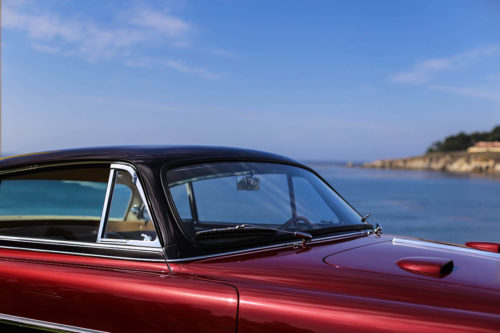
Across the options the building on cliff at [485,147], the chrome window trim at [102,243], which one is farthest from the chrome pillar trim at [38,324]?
the building on cliff at [485,147]

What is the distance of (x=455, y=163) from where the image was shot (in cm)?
9750

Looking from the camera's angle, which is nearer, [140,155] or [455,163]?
[140,155]

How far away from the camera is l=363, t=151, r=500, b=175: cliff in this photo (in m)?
87.9

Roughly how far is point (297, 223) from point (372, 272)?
115 cm

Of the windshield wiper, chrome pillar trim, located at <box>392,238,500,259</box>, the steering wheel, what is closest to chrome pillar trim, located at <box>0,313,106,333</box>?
the windshield wiper

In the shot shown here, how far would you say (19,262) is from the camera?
257 cm

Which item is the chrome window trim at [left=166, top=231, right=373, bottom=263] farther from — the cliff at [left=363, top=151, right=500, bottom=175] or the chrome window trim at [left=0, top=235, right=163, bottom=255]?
the cliff at [left=363, top=151, right=500, bottom=175]

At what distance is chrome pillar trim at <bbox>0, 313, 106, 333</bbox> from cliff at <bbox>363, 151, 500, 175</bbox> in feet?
297

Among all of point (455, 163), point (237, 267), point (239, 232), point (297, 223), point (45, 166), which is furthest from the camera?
point (455, 163)

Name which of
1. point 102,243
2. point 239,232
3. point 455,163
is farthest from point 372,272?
point 455,163

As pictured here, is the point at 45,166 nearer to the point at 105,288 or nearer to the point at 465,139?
the point at 105,288

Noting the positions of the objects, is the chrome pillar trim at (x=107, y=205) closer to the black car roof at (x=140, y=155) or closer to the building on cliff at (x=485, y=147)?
the black car roof at (x=140, y=155)

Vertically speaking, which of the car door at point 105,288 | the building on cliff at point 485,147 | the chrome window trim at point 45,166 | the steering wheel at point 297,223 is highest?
the building on cliff at point 485,147

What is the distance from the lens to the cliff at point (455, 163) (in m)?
87.9
